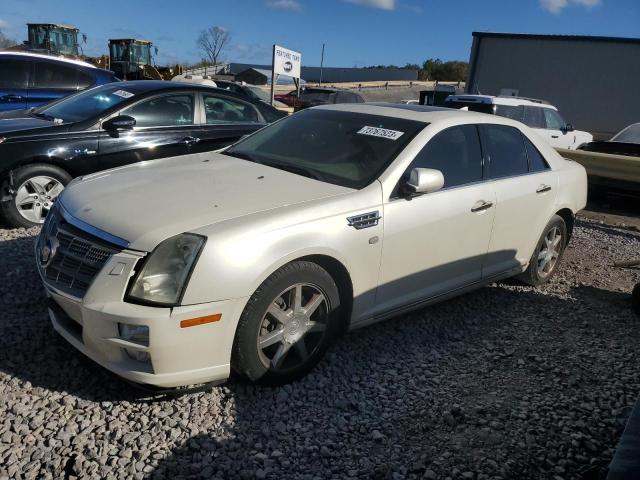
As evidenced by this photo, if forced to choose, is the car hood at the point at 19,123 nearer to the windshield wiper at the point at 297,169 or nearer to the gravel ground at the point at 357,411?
the gravel ground at the point at 357,411

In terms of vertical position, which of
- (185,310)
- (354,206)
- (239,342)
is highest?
(354,206)

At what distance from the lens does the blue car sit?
7949mm

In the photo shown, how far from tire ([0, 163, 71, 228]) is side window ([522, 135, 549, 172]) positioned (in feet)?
14.3

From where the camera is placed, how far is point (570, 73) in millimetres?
21766

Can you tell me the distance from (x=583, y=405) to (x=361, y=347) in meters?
1.39

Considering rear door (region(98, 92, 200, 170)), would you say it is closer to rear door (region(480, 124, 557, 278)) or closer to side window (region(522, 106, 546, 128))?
rear door (region(480, 124, 557, 278))

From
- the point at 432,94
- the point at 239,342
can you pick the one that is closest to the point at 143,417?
the point at 239,342

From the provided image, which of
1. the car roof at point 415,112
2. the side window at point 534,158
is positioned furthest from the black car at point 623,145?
the car roof at point 415,112

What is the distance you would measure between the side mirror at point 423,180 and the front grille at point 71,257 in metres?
1.79

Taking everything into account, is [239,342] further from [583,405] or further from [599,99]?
[599,99]

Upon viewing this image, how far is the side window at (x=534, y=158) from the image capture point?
472 centimetres

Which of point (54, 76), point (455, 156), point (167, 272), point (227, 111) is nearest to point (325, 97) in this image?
point (54, 76)

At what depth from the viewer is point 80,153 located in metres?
5.48

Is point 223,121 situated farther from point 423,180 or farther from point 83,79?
point 423,180
